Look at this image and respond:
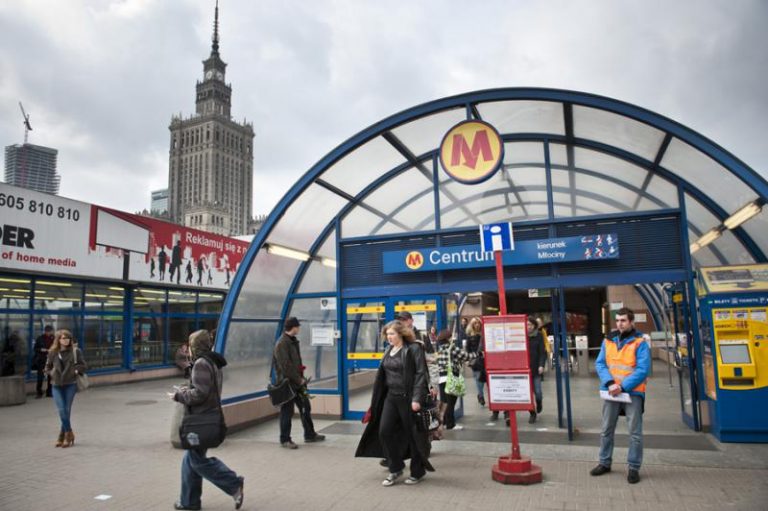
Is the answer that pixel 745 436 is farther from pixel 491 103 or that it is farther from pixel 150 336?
pixel 150 336

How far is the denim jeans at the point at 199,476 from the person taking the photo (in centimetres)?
477

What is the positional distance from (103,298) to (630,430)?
15.4 metres

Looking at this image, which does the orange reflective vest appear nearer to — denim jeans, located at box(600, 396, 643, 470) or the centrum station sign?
denim jeans, located at box(600, 396, 643, 470)

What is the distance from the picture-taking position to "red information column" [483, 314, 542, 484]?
575 cm

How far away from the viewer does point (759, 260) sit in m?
8.30

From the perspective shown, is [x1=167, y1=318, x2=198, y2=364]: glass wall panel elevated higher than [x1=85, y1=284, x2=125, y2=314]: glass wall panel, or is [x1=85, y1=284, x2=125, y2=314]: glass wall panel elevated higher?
[x1=85, y1=284, x2=125, y2=314]: glass wall panel

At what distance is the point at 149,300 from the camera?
18062 millimetres

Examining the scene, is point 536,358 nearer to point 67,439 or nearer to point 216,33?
point 67,439

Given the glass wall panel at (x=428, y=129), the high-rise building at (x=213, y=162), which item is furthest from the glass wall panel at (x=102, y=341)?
the high-rise building at (x=213, y=162)

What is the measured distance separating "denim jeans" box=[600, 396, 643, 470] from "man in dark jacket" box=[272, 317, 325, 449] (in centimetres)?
375

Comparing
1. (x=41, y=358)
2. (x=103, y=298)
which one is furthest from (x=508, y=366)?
(x=103, y=298)

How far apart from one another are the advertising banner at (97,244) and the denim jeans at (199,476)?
10887 mm

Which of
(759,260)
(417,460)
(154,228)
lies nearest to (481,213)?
(759,260)

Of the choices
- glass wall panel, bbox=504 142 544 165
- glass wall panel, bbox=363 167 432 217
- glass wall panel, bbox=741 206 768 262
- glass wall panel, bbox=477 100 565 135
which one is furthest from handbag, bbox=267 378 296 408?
glass wall panel, bbox=741 206 768 262
